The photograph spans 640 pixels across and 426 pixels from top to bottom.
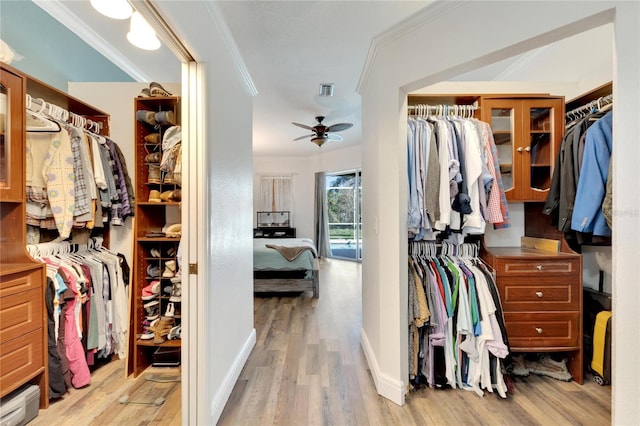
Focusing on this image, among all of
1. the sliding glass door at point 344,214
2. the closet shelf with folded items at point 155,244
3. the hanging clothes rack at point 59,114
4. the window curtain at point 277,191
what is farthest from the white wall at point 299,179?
the closet shelf with folded items at point 155,244

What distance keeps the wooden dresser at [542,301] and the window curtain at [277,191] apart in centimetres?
577

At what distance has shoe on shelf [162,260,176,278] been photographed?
2055 mm

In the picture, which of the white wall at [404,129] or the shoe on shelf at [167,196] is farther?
the shoe on shelf at [167,196]

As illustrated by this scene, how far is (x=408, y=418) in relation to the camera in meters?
1.60

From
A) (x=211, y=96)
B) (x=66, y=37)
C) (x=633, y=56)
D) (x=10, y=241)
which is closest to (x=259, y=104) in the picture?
(x=66, y=37)

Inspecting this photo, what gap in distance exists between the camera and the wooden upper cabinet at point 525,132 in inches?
80.3

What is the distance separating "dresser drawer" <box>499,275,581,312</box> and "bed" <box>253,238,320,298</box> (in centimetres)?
242

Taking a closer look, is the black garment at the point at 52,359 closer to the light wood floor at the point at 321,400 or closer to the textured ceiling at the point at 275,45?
the light wood floor at the point at 321,400

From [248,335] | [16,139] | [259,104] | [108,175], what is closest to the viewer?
[16,139]

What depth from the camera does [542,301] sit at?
1.90 meters

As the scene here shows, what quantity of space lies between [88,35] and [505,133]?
3.49 m

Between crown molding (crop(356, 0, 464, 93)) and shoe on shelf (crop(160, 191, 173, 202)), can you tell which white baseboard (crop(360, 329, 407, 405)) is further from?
crown molding (crop(356, 0, 464, 93))

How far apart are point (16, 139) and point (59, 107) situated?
70cm

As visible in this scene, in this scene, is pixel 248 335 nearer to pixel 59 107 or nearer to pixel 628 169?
pixel 59 107
